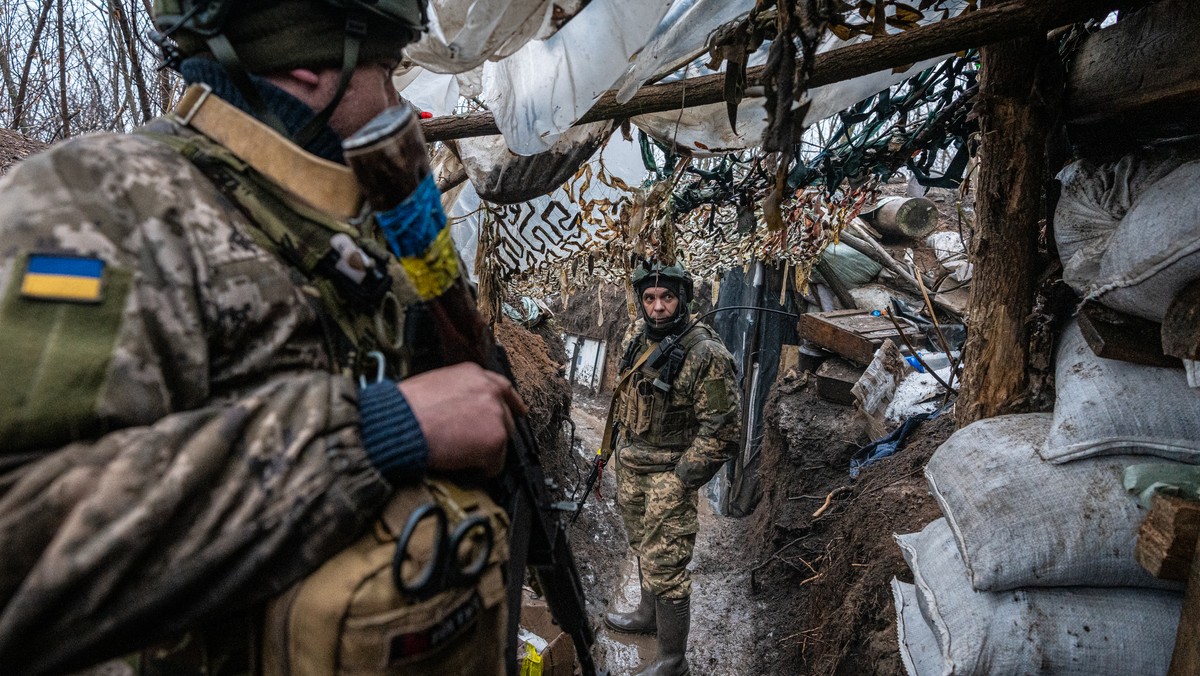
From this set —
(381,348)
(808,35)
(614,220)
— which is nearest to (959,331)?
(614,220)

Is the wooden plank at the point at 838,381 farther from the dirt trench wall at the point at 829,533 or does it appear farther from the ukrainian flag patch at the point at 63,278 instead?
the ukrainian flag patch at the point at 63,278

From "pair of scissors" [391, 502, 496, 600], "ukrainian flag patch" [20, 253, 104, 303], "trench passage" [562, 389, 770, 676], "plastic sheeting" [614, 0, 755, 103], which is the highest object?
"plastic sheeting" [614, 0, 755, 103]

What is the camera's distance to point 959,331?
580cm

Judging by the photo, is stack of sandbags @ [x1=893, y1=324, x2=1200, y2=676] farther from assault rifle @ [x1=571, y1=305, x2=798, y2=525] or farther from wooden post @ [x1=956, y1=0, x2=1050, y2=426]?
assault rifle @ [x1=571, y1=305, x2=798, y2=525]

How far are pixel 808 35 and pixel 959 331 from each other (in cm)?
529

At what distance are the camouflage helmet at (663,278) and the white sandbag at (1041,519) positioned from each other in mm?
2599

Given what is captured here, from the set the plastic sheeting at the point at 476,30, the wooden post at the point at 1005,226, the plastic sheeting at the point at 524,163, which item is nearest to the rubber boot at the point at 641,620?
the plastic sheeting at the point at 524,163

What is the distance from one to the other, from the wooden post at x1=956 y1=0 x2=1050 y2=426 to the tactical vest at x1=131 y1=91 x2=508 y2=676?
1.90m

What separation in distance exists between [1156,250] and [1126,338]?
0.39 metres

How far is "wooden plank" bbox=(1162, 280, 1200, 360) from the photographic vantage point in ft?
4.81

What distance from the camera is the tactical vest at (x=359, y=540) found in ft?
2.53

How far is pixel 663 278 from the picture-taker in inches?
172

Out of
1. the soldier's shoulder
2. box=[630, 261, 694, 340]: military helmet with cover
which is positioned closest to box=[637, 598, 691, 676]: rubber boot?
the soldier's shoulder

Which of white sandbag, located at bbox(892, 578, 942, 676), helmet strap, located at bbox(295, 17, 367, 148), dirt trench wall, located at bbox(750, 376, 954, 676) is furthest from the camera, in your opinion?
dirt trench wall, located at bbox(750, 376, 954, 676)
